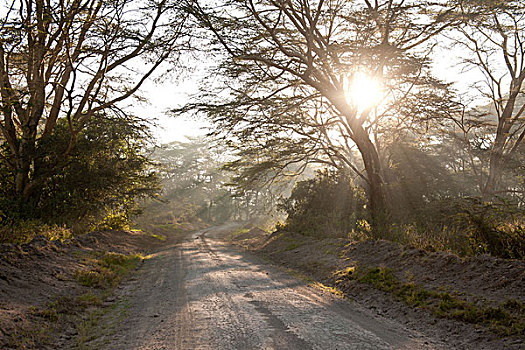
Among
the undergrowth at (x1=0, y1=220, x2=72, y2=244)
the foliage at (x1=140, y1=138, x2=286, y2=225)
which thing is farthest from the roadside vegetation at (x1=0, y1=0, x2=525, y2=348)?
the foliage at (x1=140, y1=138, x2=286, y2=225)

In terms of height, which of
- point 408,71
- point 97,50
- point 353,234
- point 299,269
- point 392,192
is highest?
point 408,71

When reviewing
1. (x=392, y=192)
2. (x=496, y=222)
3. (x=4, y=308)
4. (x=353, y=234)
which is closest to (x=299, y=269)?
(x=353, y=234)

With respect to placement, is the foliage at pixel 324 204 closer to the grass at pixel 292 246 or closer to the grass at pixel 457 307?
the grass at pixel 292 246

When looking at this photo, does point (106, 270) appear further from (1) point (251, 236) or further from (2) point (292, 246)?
(1) point (251, 236)

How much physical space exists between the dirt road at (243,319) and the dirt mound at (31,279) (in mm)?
1105

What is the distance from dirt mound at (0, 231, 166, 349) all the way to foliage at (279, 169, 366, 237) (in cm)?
960

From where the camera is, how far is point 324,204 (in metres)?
17.8

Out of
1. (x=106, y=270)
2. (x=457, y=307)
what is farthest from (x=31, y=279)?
(x=457, y=307)

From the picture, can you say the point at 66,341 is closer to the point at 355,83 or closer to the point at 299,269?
the point at 299,269

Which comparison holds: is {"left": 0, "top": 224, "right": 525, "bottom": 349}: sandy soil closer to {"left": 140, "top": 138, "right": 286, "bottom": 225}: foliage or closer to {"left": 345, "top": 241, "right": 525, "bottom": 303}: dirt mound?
{"left": 345, "top": 241, "right": 525, "bottom": 303}: dirt mound

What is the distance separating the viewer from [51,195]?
45.1ft

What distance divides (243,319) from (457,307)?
3.29 metres

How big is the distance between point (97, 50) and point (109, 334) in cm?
1027

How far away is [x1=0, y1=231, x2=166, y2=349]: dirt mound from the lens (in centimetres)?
464
